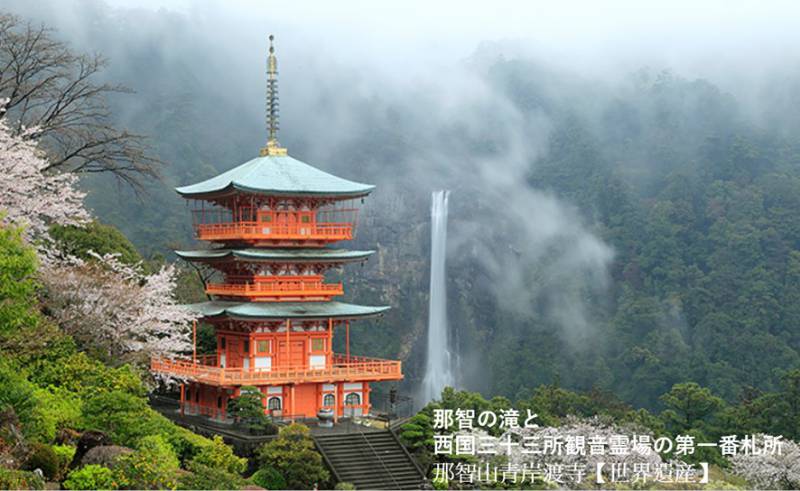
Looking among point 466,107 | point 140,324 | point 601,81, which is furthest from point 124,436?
point 601,81

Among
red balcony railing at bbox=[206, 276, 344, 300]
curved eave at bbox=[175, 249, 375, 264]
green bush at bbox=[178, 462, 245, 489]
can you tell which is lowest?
green bush at bbox=[178, 462, 245, 489]

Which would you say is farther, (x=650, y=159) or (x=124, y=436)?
(x=650, y=159)

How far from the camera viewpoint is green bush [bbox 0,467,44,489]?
55.5 ft

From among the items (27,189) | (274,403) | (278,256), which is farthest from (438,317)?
(27,189)

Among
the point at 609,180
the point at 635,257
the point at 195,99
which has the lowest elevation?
the point at 635,257

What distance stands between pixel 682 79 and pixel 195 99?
4496 centimetres

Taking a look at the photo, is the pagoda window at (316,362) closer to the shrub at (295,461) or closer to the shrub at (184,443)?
the shrub at (295,461)

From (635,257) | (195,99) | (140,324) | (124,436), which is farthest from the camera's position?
(195,99)

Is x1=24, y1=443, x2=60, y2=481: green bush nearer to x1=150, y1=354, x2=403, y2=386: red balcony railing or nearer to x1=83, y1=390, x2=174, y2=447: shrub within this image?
x1=83, y1=390, x2=174, y2=447: shrub

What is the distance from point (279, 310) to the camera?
3083 centimetres

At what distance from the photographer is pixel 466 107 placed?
100875mm

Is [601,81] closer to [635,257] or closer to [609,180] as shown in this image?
[609,180]

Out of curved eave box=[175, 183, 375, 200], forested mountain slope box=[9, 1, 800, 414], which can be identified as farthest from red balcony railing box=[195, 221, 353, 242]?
forested mountain slope box=[9, 1, 800, 414]

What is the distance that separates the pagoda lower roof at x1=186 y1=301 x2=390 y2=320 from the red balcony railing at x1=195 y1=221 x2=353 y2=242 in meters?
1.97
